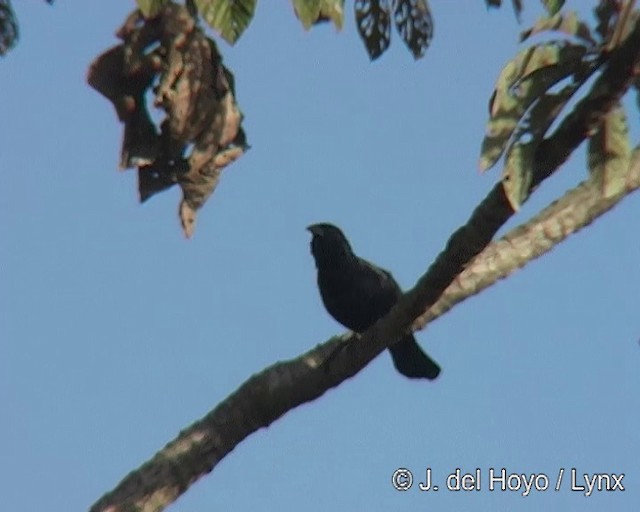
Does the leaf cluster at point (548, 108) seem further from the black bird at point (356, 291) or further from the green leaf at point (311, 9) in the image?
the black bird at point (356, 291)

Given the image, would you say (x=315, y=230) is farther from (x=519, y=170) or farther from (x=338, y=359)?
(x=519, y=170)

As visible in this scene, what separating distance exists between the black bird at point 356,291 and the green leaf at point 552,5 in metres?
3.59

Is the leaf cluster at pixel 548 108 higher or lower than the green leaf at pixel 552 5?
lower

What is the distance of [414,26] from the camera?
12.6 feet

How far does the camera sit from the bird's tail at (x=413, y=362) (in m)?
6.81

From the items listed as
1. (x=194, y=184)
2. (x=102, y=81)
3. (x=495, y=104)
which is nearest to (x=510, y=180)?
(x=495, y=104)

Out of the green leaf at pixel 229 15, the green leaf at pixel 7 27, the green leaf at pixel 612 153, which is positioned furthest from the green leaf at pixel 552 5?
the green leaf at pixel 7 27

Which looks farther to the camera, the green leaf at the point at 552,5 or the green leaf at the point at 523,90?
the green leaf at the point at 552,5

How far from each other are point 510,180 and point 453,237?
99 centimetres

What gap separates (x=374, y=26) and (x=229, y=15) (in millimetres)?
621

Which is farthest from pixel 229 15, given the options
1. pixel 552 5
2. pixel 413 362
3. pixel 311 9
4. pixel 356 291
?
pixel 413 362

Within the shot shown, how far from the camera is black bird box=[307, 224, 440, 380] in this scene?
6.81m

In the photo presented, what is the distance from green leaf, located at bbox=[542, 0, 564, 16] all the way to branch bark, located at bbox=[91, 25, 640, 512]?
599mm

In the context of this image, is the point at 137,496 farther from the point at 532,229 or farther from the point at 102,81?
the point at 532,229
